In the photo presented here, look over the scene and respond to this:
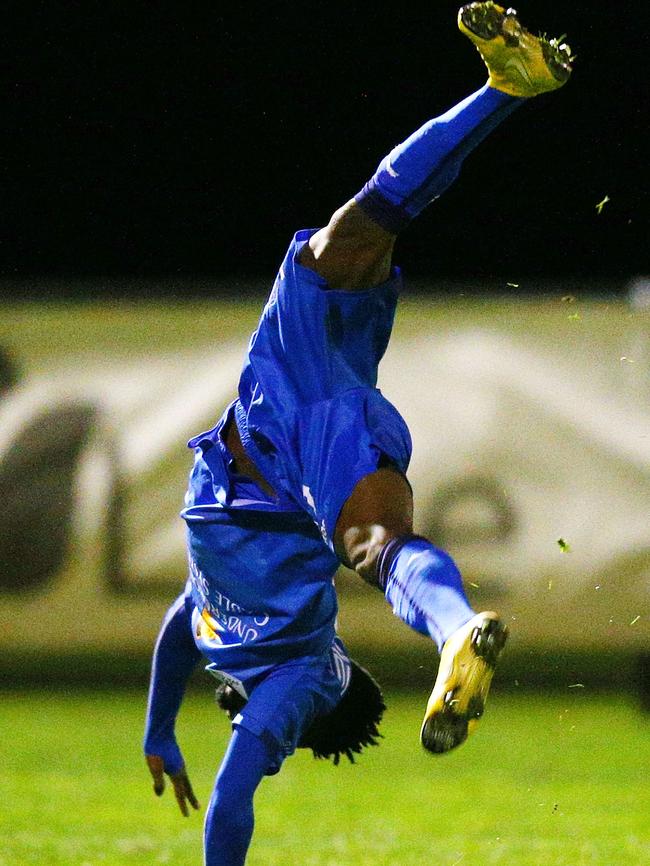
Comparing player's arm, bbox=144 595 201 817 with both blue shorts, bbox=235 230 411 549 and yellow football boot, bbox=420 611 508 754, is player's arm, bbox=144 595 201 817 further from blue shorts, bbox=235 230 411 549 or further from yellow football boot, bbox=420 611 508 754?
yellow football boot, bbox=420 611 508 754

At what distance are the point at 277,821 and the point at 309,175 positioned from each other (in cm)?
595

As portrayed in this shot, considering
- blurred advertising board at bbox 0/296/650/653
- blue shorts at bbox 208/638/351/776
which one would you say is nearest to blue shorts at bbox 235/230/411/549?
blue shorts at bbox 208/638/351/776

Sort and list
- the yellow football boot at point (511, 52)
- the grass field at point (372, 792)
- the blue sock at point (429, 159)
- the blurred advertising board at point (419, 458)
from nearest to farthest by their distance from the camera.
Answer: the yellow football boot at point (511, 52), the blue sock at point (429, 159), the grass field at point (372, 792), the blurred advertising board at point (419, 458)

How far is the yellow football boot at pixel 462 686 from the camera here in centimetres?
298

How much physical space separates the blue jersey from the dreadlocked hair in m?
0.19

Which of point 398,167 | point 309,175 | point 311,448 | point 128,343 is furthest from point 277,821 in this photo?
point 309,175

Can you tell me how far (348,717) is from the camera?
425 cm

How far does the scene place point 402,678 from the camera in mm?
8367

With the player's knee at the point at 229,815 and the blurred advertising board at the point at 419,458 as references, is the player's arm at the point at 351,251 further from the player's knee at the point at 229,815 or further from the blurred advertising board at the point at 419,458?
the blurred advertising board at the point at 419,458

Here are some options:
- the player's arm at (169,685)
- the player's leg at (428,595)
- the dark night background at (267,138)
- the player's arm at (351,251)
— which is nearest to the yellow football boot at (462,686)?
the player's leg at (428,595)

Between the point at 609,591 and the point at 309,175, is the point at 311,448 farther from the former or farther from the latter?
the point at 309,175

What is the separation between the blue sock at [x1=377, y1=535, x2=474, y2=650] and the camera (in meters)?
3.16

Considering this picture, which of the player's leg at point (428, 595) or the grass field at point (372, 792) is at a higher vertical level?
the player's leg at point (428, 595)

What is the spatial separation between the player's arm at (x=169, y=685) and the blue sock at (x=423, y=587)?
42.7 inches
